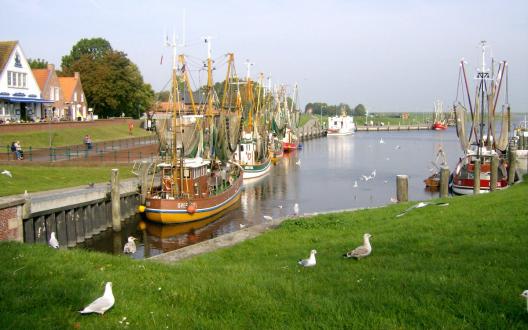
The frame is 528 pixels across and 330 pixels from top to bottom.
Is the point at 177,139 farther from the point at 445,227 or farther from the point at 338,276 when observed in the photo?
the point at 338,276

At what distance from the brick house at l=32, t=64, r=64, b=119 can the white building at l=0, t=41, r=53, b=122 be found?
3573 millimetres

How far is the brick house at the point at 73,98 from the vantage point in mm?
78688

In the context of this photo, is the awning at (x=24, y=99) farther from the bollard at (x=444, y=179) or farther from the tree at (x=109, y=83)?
the bollard at (x=444, y=179)

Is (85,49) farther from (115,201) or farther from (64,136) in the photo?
(115,201)

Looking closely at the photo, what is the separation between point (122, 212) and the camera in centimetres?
3419

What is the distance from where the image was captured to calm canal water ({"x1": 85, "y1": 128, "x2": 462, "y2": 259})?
31047 millimetres

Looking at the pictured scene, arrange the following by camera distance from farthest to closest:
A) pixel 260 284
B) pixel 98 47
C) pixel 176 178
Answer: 1. pixel 98 47
2. pixel 176 178
3. pixel 260 284

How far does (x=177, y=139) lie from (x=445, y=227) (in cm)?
2612

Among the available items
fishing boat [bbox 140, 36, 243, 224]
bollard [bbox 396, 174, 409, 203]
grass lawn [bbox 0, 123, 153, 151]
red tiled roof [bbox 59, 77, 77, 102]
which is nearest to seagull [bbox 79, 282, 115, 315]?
bollard [bbox 396, 174, 409, 203]

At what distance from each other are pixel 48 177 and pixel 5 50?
114ft

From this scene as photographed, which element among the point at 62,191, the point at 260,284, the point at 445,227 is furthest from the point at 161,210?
the point at 260,284

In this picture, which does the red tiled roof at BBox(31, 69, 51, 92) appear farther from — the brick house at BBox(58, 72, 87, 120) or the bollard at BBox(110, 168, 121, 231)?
the bollard at BBox(110, 168, 121, 231)

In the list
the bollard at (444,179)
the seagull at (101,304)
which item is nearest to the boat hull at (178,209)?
the bollard at (444,179)

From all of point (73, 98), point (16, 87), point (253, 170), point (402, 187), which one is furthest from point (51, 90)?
point (402, 187)
